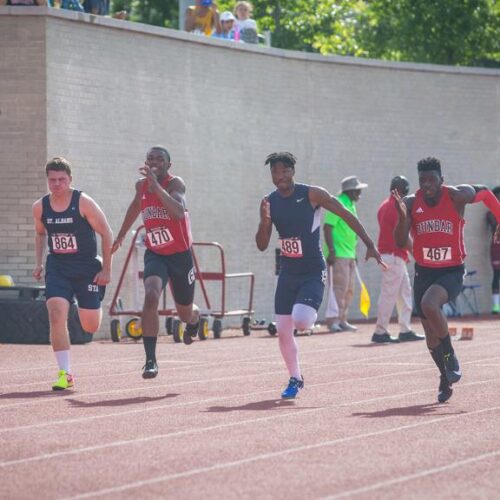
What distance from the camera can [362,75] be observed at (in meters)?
27.9

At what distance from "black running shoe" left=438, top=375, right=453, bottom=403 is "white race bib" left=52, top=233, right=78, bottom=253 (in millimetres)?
3649

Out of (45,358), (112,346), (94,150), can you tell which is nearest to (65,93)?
(94,150)

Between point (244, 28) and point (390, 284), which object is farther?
point (244, 28)

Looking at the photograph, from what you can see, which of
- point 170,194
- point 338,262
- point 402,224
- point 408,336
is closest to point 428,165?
point 402,224

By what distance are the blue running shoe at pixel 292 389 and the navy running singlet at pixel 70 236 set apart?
2322 millimetres

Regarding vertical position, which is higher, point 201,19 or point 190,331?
point 201,19

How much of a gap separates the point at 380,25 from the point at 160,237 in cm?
2766

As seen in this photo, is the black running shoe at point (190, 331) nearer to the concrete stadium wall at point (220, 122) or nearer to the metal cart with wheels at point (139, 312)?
the metal cart with wheels at point (139, 312)

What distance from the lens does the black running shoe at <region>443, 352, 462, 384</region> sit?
12.5m

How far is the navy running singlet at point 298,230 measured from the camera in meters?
12.8

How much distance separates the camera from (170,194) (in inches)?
561

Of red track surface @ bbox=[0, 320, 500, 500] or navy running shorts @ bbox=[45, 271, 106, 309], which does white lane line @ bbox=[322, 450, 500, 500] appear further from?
navy running shorts @ bbox=[45, 271, 106, 309]

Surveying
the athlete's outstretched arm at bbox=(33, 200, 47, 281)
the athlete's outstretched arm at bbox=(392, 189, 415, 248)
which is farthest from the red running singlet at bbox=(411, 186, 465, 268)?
the athlete's outstretched arm at bbox=(33, 200, 47, 281)

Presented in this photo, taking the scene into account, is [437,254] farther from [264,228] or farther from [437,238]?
[264,228]
